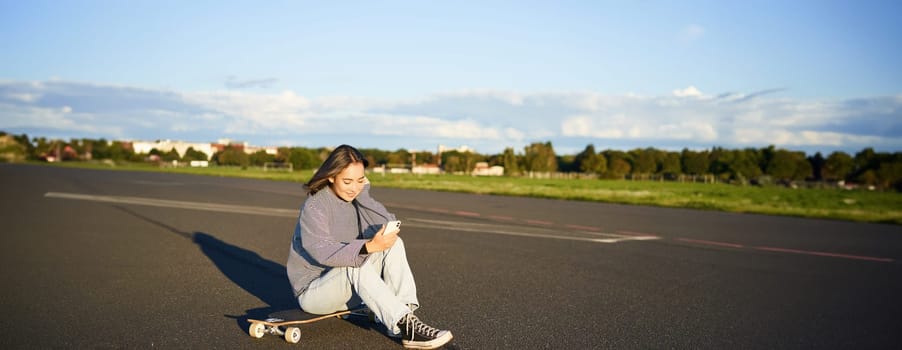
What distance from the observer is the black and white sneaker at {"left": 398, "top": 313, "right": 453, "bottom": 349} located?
14.8 feet

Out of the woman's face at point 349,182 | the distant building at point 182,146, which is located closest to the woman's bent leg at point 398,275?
the woman's face at point 349,182

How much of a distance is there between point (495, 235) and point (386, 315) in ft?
26.8

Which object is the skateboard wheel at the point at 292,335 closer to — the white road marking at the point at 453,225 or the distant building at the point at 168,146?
the white road marking at the point at 453,225

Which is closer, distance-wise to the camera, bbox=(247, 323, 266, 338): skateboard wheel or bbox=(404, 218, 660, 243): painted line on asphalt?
bbox=(247, 323, 266, 338): skateboard wheel

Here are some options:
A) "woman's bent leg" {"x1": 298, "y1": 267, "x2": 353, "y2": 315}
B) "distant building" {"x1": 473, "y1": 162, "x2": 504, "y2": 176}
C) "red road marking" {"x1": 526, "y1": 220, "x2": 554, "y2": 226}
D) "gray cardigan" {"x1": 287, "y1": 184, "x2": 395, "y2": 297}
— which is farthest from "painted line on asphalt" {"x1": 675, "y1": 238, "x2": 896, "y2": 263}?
"distant building" {"x1": 473, "y1": 162, "x2": 504, "y2": 176}

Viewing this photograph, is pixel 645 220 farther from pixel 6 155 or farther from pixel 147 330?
pixel 6 155

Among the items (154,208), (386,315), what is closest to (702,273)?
(386,315)

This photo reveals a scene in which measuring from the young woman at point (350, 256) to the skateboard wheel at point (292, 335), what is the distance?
205 mm

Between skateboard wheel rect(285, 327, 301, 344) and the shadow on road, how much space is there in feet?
1.99

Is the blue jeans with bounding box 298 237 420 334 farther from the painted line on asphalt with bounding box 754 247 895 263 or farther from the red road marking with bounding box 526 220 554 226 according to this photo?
the red road marking with bounding box 526 220 554 226

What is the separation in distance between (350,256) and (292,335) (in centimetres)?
80

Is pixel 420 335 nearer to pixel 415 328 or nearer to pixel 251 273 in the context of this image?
pixel 415 328

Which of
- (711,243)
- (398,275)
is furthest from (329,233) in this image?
(711,243)

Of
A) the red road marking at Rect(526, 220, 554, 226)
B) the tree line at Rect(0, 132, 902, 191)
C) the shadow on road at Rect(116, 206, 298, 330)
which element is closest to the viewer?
the shadow on road at Rect(116, 206, 298, 330)
